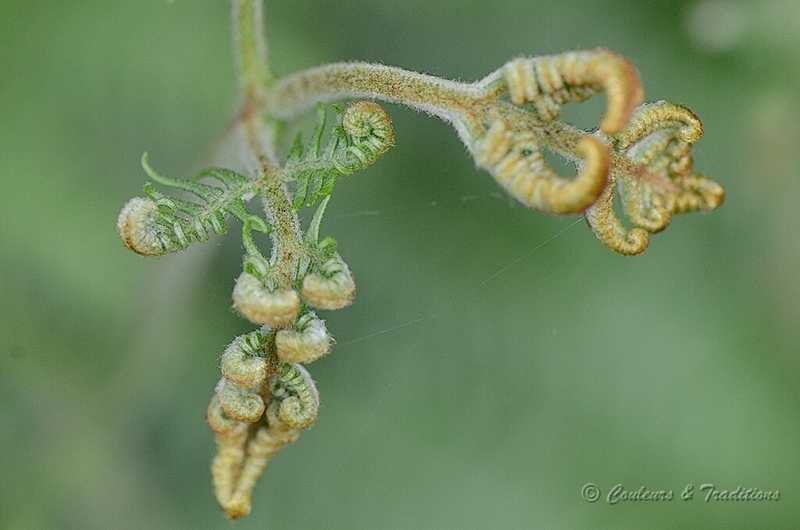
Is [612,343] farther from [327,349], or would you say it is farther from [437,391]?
[327,349]

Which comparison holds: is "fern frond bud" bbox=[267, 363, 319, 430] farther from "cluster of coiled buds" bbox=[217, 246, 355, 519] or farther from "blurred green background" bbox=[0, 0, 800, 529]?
"blurred green background" bbox=[0, 0, 800, 529]

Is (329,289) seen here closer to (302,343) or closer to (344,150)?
(302,343)

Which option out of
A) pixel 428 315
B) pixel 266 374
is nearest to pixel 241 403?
pixel 266 374

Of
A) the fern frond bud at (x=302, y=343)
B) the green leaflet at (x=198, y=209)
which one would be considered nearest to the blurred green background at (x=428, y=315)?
the green leaflet at (x=198, y=209)

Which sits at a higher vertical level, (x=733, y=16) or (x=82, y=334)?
(x=733, y=16)

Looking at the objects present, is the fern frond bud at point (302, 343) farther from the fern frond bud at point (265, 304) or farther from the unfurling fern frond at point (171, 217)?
the unfurling fern frond at point (171, 217)

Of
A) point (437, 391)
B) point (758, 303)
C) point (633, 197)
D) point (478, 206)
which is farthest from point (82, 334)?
point (758, 303)
